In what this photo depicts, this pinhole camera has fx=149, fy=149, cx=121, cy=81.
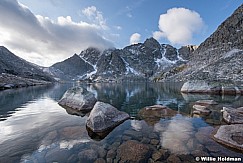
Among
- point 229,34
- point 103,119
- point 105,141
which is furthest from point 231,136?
point 229,34

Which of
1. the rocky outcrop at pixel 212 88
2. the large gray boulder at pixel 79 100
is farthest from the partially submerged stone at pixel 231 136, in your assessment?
the rocky outcrop at pixel 212 88

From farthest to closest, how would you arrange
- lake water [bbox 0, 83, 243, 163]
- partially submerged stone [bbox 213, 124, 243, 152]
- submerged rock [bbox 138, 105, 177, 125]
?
submerged rock [bbox 138, 105, 177, 125] → partially submerged stone [bbox 213, 124, 243, 152] → lake water [bbox 0, 83, 243, 163]

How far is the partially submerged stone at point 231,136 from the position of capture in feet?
33.3

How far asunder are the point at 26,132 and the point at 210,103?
2636 centimetres

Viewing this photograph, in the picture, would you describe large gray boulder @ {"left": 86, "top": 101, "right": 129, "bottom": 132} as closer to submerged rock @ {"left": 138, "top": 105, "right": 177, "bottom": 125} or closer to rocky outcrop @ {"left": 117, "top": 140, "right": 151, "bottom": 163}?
submerged rock @ {"left": 138, "top": 105, "right": 177, "bottom": 125}

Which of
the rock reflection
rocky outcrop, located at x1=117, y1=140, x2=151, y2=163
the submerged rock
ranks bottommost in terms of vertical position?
rocky outcrop, located at x1=117, y1=140, x2=151, y2=163

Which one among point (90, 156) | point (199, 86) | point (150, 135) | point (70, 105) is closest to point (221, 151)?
point (150, 135)

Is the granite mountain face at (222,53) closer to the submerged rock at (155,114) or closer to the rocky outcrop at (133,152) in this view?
the submerged rock at (155,114)

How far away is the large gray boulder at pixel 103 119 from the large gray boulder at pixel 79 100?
7549 mm

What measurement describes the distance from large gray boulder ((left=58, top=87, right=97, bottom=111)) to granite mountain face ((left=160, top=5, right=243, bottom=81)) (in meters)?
100

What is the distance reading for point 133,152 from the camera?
9.88m

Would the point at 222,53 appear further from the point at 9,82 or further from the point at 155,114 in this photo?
the point at 9,82

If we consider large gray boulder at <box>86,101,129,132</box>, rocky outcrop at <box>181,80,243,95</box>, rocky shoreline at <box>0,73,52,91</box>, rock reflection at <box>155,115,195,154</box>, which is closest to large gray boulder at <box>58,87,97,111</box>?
large gray boulder at <box>86,101,129,132</box>

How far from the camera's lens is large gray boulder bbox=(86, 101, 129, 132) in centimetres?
1392
